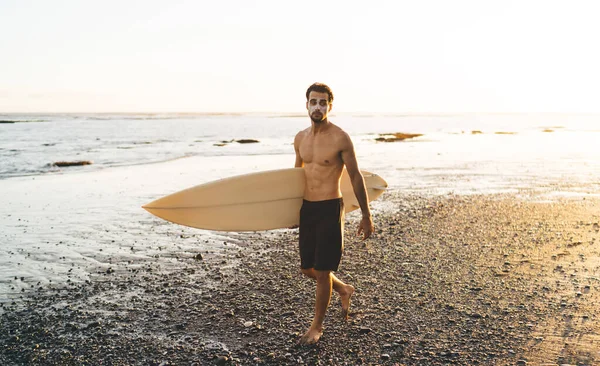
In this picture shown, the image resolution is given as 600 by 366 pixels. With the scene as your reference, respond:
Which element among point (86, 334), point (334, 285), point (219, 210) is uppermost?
point (219, 210)

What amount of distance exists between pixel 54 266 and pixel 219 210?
9.23 ft

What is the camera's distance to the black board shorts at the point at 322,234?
14.6ft

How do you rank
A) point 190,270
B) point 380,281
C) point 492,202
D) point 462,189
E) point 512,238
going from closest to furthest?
A: 1. point 380,281
2. point 190,270
3. point 512,238
4. point 492,202
5. point 462,189

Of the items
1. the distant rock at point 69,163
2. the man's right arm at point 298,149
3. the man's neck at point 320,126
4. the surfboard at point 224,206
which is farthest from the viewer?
the distant rock at point 69,163

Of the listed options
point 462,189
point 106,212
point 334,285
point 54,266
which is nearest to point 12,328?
point 54,266

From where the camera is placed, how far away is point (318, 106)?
175 inches

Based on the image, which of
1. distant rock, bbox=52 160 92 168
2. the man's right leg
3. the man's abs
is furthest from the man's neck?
distant rock, bbox=52 160 92 168

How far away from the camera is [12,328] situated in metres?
4.96

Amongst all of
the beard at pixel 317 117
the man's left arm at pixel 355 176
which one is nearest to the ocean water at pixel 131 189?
the man's left arm at pixel 355 176

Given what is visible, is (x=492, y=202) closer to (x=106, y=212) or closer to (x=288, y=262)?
(x=288, y=262)

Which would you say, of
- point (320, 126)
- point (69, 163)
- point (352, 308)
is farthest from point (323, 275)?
point (69, 163)

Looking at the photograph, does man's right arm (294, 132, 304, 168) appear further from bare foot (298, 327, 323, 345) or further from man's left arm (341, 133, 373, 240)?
bare foot (298, 327, 323, 345)

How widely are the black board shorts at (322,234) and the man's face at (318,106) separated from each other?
29.7 inches

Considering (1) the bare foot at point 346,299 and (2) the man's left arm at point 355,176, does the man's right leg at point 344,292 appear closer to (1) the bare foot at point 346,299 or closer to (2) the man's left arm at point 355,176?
(1) the bare foot at point 346,299
